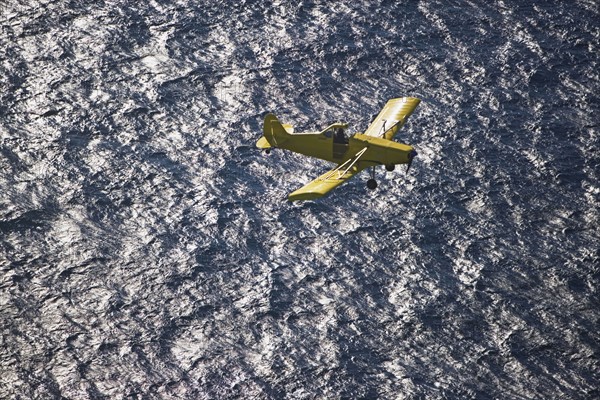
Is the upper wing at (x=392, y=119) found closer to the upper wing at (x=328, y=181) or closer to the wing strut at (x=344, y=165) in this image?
the wing strut at (x=344, y=165)

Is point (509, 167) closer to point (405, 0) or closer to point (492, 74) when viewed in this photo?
point (492, 74)

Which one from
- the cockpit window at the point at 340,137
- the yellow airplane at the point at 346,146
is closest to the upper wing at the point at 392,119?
the yellow airplane at the point at 346,146

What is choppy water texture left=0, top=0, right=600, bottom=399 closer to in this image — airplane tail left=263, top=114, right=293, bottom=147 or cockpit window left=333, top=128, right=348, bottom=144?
airplane tail left=263, top=114, right=293, bottom=147

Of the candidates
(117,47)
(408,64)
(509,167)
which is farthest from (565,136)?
(117,47)

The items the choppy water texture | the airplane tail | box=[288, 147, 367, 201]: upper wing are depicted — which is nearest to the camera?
box=[288, 147, 367, 201]: upper wing

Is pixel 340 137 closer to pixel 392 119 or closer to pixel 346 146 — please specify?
pixel 346 146

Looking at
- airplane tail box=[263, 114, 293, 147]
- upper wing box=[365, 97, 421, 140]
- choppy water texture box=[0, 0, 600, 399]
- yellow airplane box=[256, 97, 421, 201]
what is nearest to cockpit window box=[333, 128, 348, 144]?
→ yellow airplane box=[256, 97, 421, 201]
